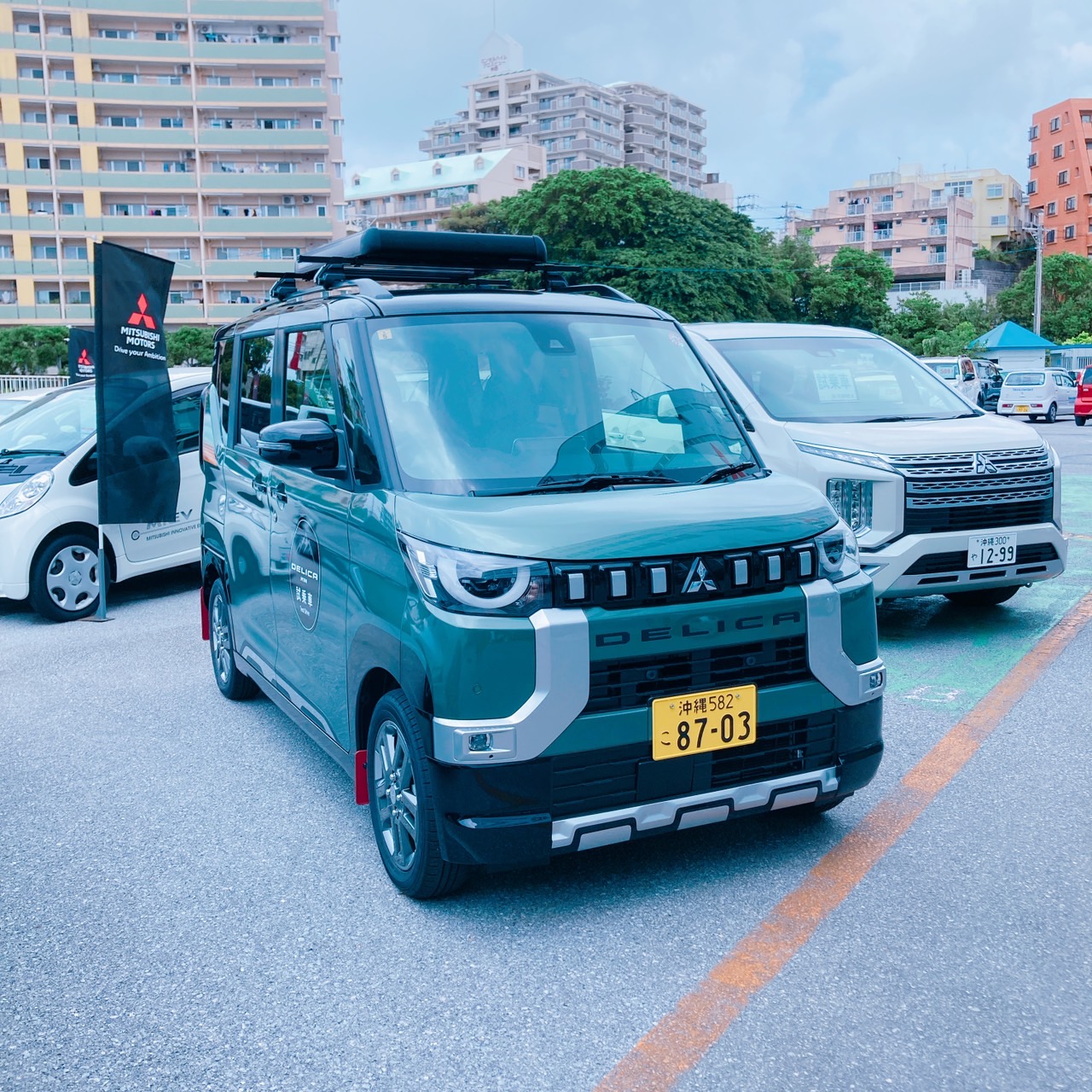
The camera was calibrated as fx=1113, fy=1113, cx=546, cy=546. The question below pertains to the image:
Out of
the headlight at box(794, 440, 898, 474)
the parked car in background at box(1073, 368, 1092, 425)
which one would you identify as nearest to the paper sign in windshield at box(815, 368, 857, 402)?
the headlight at box(794, 440, 898, 474)

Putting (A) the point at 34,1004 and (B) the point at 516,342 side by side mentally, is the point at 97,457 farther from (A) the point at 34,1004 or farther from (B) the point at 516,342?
(A) the point at 34,1004

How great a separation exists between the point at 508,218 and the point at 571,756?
46.3 metres

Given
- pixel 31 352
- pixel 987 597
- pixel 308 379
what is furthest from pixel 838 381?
pixel 31 352

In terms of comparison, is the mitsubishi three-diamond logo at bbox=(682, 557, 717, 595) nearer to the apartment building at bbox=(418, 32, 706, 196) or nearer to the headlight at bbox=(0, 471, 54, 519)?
the headlight at bbox=(0, 471, 54, 519)

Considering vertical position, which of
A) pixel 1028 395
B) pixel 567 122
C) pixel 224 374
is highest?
pixel 567 122

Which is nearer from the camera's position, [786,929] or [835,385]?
[786,929]

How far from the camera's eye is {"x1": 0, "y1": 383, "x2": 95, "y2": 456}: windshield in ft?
28.5

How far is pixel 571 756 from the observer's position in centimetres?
311

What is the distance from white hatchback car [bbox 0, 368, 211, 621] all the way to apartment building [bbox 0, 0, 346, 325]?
51.9 metres

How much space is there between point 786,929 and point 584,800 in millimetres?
693

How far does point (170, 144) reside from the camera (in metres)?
57.9

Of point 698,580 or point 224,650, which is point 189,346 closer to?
point 224,650

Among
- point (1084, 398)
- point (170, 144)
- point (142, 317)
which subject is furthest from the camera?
point (170, 144)

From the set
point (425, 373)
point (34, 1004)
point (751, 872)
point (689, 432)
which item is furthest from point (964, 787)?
point (34, 1004)
